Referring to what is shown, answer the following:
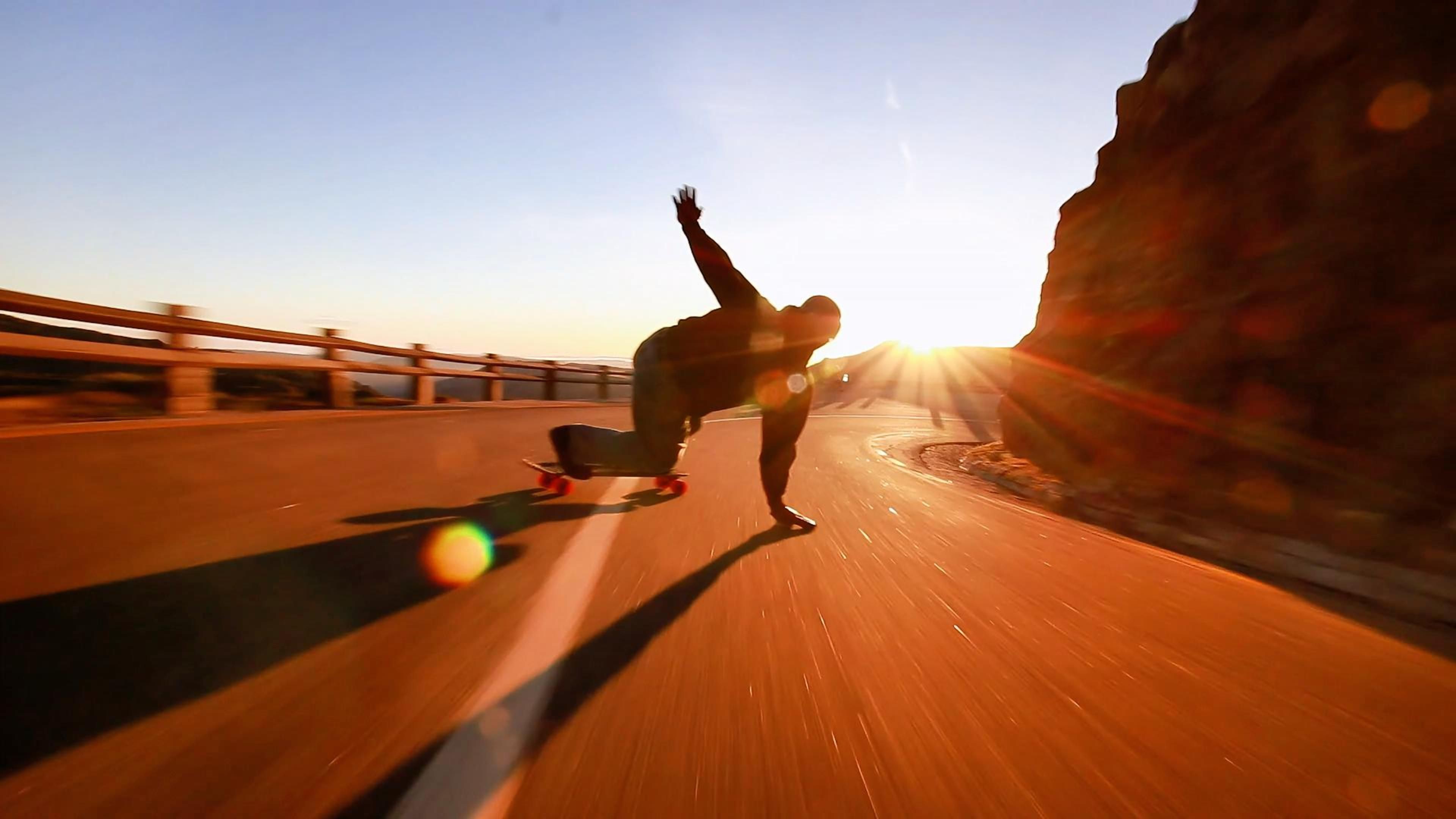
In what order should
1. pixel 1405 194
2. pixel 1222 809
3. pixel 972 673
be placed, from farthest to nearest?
pixel 1405 194 < pixel 972 673 < pixel 1222 809

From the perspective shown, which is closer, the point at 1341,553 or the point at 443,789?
the point at 443,789

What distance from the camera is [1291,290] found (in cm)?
748

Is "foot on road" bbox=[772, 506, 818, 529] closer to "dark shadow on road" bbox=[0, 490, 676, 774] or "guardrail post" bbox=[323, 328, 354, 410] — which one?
"dark shadow on road" bbox=[0, 490, 676, 774]

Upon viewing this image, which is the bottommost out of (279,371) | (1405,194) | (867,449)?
(867,449)

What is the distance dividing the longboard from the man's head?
4.70 ft

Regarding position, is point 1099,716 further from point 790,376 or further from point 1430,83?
point 1430,83

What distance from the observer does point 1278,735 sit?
237cm

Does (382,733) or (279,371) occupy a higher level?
(279,371)

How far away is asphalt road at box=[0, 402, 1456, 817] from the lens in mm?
1893

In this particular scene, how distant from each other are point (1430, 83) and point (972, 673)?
7523 millimetres

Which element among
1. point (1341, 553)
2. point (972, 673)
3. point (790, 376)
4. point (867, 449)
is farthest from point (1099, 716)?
point (867, 449)

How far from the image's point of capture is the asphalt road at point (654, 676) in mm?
1893

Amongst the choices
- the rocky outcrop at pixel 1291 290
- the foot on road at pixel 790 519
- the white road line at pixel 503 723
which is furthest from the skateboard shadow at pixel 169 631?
the rocky outcrop at pixel 1291 290

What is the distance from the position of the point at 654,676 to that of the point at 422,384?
12.9 m
